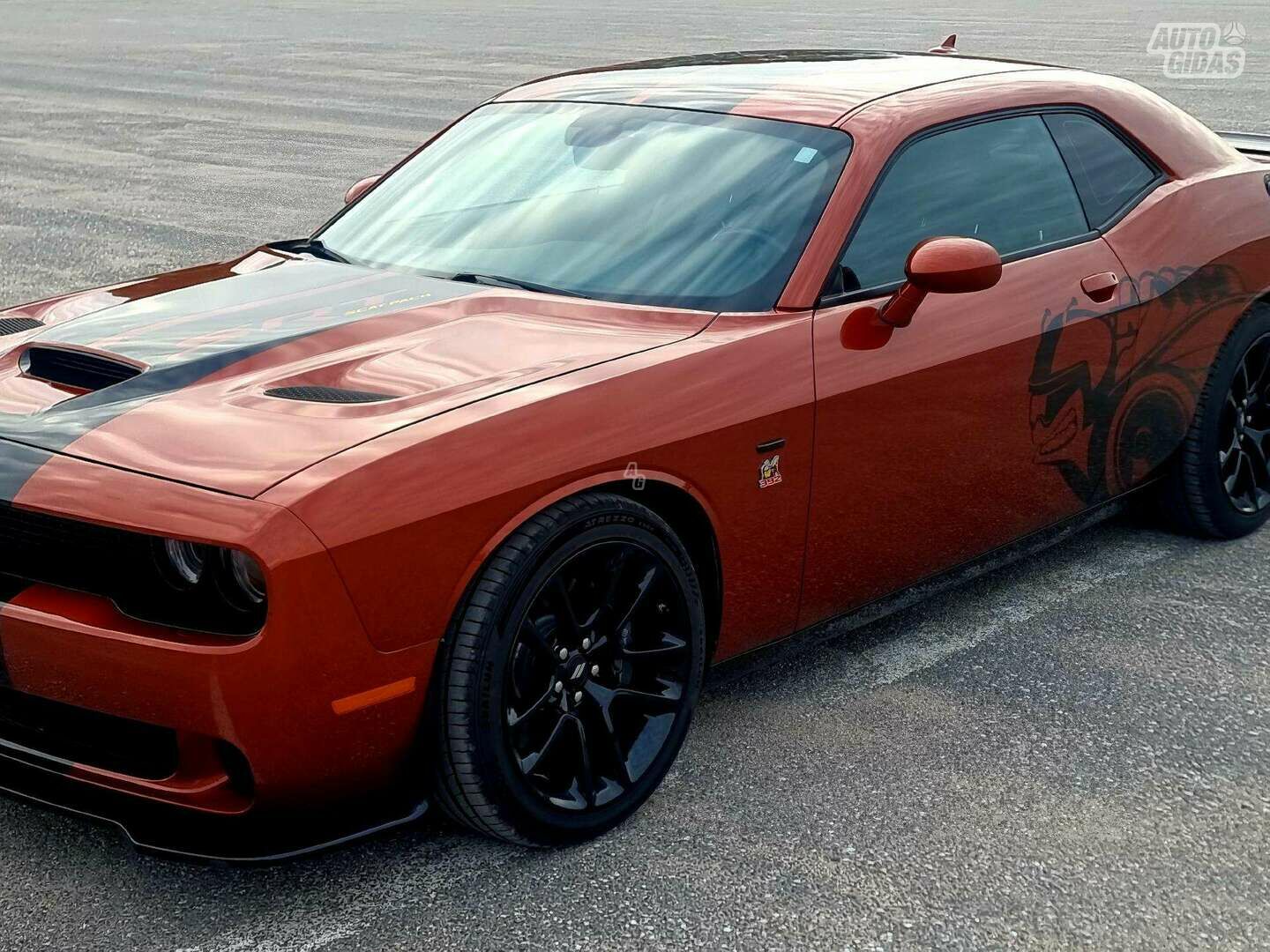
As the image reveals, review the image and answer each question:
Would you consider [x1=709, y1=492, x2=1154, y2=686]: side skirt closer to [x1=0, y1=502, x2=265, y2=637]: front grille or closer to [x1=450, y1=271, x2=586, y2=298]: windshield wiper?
[x1=450, y1=271, x2=586, y2=298]: windshield wiper

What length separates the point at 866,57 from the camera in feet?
15.1

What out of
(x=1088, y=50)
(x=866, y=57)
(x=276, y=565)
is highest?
(x=866, y=57)

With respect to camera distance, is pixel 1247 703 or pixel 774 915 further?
pixel 1247 703

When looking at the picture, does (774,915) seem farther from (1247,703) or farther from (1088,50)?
(1088,50)

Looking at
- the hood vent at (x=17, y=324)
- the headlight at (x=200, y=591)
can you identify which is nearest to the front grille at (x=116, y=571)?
the headlight at (x=200, y=591)

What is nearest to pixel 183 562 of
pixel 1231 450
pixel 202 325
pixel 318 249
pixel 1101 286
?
pixel 202 325

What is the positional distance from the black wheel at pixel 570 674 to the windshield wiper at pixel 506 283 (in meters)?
0.78

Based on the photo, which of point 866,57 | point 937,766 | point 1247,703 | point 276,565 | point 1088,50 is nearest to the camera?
point 276,565

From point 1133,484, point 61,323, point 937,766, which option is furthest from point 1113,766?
point 61,323

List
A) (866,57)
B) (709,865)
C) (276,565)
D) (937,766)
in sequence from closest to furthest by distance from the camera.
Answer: (276,565) → (709,865) → (937,766) → (866,57)

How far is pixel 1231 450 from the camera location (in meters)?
5.00

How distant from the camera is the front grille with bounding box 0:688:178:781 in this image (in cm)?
283

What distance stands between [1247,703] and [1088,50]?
21.0 metres

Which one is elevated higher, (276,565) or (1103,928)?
(276,565)
